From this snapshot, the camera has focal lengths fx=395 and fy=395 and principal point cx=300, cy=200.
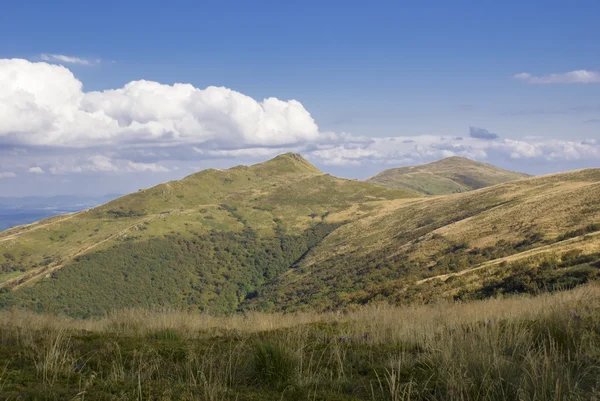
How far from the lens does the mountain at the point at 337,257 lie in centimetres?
3197

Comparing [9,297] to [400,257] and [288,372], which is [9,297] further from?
[288,372]

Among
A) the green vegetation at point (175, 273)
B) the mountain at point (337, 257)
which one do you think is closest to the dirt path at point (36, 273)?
the mountain at point (337, 257)

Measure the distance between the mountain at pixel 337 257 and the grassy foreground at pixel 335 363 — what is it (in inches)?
187

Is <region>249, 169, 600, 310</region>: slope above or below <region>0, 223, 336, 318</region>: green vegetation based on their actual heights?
above

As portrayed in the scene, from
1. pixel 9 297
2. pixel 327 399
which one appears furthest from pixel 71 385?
pixel 9 297

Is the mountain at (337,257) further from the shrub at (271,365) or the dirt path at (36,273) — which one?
the shrub at (271,365)

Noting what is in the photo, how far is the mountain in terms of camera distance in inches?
1259

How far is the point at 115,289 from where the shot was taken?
14838 centimetres

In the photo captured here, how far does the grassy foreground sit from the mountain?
4.75 metres

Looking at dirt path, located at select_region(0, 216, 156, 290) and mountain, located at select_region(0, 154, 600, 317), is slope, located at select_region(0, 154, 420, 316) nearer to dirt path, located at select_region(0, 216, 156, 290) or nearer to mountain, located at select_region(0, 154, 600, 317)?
dirt path, located at select_region(0, 216, 156, 290)

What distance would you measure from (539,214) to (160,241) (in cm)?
15988

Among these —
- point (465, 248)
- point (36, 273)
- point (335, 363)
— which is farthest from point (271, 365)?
point (36, 273)

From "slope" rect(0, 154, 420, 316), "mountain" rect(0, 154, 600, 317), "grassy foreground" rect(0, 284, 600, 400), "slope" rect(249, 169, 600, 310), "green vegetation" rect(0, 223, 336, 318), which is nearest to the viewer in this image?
"grassy foreground" rect(0, 284, 600, 400)

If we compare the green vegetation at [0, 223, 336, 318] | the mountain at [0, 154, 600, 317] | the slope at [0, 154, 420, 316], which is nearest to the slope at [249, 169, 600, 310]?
the mountain at [0, 154, 600, 317]
